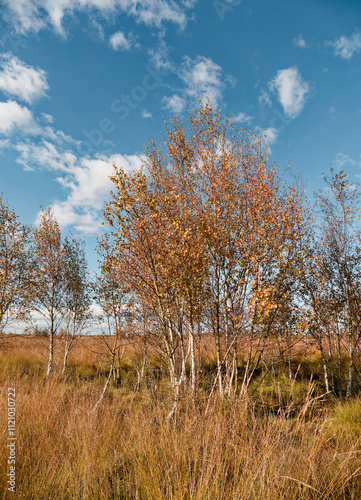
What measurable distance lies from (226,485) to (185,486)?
20.1 inches

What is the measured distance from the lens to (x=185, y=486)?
3160 millimetres

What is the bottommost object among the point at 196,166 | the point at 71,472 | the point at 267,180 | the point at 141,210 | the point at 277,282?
the point at 71,472

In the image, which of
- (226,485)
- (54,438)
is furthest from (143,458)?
(54,438)

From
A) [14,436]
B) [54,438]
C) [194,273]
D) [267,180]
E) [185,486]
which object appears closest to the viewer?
[185,486]

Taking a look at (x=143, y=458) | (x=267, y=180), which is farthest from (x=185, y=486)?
(x=267, y=180)

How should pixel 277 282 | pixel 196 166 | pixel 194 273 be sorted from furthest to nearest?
pixel 196 166
pixel 277 282
pixel 194 273

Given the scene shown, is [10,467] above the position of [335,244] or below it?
below

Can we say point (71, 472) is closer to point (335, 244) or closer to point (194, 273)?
point (194, 273)

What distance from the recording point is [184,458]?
338 cm

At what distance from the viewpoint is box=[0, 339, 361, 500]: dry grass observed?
3.13m

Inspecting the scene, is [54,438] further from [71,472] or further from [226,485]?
[226,485]

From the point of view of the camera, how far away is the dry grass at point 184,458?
313 cm

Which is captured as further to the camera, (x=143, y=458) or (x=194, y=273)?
(x=194, y=273)

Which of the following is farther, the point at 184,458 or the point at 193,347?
the point at 193,347
